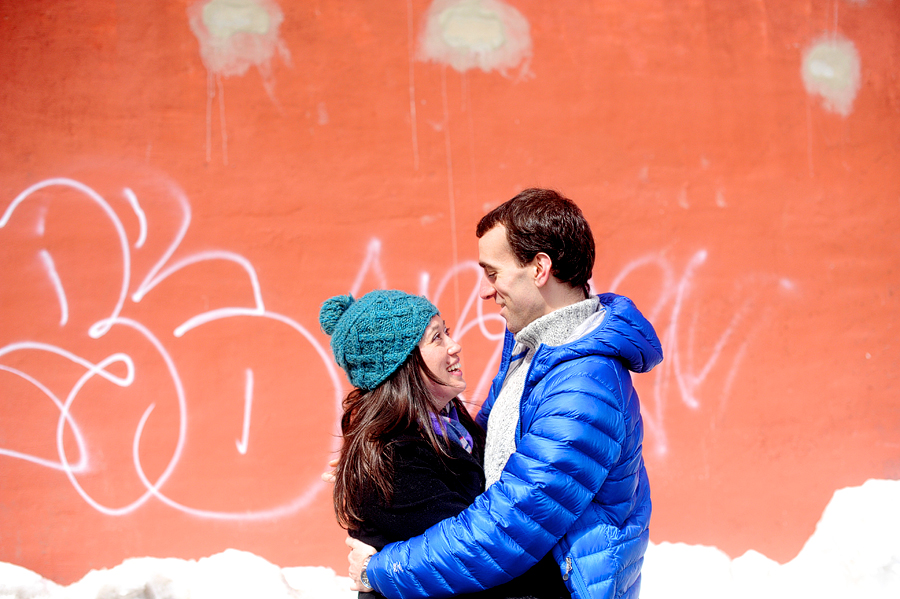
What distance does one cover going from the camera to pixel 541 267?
67.9 inches

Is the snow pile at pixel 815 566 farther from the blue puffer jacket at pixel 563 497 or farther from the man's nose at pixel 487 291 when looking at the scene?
the man's nose at pixel 487 291

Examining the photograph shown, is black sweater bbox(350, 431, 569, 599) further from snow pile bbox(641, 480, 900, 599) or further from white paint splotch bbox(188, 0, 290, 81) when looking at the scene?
white paint splotch bbox(188, 0, 290, 81)

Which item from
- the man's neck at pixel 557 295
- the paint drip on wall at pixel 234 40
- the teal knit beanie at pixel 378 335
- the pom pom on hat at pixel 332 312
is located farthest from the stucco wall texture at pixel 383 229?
the man's neck at pixel 557 295

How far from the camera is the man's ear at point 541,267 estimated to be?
67.6 inches

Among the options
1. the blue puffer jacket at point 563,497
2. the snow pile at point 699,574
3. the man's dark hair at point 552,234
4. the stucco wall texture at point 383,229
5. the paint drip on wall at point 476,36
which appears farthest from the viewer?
the paint drip on wall at point 476,36

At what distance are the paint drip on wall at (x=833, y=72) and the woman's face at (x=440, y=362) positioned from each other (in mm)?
3410

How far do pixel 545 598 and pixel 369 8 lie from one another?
315 cm

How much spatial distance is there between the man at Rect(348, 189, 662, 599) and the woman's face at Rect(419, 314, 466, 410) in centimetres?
14

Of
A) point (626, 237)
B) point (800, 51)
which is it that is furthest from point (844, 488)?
point (800, 51)

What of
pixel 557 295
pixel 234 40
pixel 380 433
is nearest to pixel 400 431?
pixel 380 433

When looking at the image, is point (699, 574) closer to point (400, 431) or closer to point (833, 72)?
point (400, 431)

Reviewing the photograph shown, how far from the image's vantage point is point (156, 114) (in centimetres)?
348

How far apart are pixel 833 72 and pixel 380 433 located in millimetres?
3905

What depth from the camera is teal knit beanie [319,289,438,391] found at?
1768 millimetres
